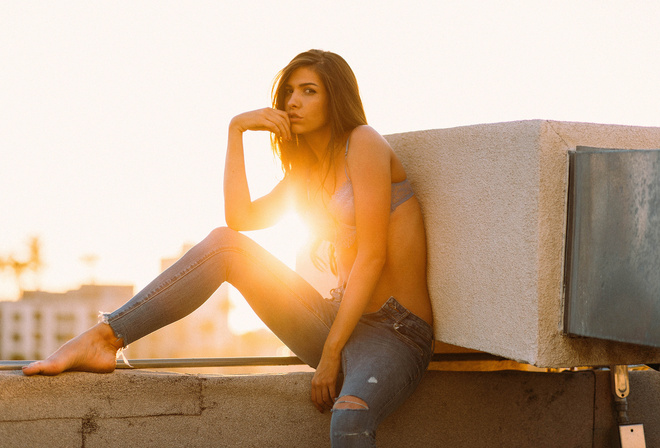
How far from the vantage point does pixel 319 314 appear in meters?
2.40

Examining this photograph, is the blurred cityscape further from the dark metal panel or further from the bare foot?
the dark metal panel

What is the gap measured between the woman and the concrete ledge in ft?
0.35

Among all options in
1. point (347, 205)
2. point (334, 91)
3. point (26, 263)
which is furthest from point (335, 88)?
point (26, 263)

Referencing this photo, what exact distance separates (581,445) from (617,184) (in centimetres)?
142

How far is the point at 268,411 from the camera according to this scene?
2502 millimetres

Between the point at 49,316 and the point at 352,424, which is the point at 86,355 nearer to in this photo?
the point at 352,424

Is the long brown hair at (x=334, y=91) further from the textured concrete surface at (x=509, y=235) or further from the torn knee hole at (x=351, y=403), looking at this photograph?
the torn knee hole at (x=351, y=403)

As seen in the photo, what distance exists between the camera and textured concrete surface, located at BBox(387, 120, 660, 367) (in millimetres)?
1915

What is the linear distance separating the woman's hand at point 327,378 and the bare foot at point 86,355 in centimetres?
64

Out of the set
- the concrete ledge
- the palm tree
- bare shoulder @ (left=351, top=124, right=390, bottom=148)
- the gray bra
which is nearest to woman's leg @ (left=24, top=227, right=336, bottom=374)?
the concrete ledge

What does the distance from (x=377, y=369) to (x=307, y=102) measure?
955 millimetres

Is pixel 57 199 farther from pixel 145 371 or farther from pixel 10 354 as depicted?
pixel 145 371

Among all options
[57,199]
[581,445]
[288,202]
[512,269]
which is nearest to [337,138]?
[288,202]

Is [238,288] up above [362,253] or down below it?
below
